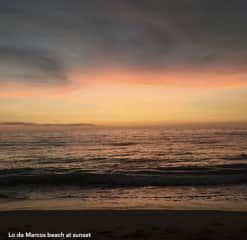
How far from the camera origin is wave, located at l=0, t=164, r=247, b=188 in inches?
599

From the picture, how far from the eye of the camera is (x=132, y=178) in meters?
16.2

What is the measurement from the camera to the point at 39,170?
19391 millimetres

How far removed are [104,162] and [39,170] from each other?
18.3 ft

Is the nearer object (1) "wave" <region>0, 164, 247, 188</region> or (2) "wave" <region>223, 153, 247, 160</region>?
(1) "wave" <region>0, 164, 247, 188</region>
